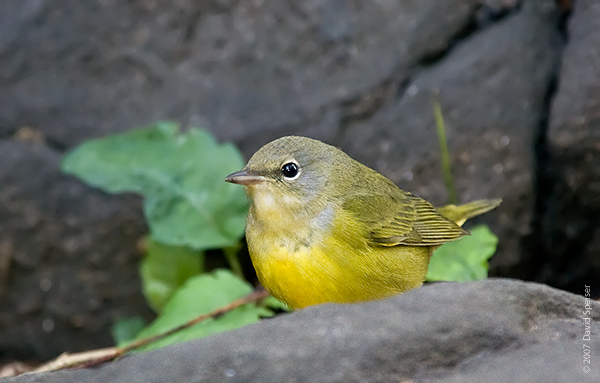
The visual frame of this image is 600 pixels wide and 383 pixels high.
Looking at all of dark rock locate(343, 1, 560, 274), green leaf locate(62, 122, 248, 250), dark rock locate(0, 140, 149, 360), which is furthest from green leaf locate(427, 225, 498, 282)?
dark rock locate(0, 140, 149, 360)

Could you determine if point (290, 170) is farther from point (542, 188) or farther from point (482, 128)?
point (542, 188)

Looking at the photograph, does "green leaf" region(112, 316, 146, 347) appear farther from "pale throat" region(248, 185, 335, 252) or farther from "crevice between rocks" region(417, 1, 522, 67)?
"crevice between rocks" region(417, 1, 522, 67)

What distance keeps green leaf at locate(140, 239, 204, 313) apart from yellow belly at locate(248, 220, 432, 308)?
1.57 m

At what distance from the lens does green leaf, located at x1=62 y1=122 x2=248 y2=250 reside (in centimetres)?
462

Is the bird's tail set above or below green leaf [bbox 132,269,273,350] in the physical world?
above

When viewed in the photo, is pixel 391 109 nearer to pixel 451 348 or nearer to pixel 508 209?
pixel 508 209

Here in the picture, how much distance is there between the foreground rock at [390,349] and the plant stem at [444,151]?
2.86 m

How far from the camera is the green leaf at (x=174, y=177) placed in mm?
4621

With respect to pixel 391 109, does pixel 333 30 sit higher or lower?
higher

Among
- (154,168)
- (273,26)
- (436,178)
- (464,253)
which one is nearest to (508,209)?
(436,178)

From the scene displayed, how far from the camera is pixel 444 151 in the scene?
506 cm

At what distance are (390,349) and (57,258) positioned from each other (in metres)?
3.76

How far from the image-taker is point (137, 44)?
528 cm

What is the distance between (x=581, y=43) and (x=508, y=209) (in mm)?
1402
